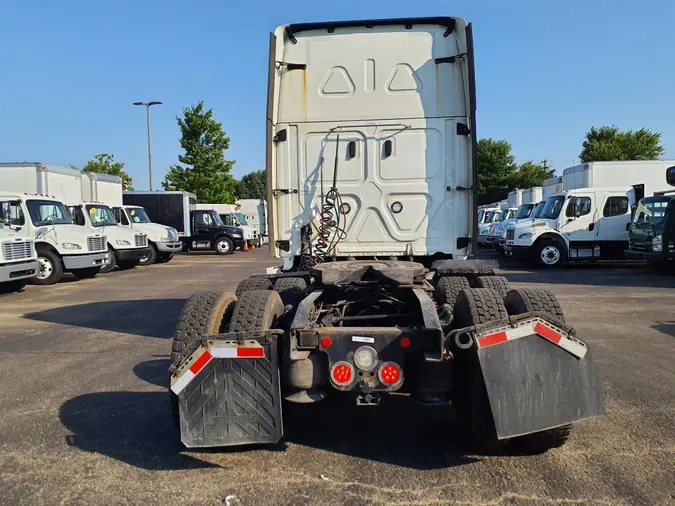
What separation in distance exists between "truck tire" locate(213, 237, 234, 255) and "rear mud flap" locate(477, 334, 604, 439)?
25027 mm

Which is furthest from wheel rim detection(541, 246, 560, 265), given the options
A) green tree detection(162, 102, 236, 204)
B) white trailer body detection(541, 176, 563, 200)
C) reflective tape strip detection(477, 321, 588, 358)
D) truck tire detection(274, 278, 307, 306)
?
green tree detection(162, 102, 236, 204)

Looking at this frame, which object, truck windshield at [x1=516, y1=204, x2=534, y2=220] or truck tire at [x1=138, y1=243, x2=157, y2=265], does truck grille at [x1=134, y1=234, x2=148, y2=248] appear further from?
truck windshield at [x1=516, y1=204, x2=534, y2=220]

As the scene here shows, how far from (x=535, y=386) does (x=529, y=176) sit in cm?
5880

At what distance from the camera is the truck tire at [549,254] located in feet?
59.7

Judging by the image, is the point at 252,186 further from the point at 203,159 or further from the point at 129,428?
the point at 129,428

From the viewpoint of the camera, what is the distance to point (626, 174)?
800 inches

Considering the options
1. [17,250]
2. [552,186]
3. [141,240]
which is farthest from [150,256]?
[552,186]

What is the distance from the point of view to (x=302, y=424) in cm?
450

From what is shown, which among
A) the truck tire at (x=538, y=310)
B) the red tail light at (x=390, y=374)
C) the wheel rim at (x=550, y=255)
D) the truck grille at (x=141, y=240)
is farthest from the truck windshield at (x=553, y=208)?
the red tail light at (x=390, y=374)

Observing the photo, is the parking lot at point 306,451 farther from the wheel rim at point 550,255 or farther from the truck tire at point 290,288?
the wheel rim at point 550,255

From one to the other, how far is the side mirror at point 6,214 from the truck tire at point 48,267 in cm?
103

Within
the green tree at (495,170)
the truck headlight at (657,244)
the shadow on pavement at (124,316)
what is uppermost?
the green tree at (495,170)

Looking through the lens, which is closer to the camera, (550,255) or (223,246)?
(550,255)

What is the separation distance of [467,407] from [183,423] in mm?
1817
